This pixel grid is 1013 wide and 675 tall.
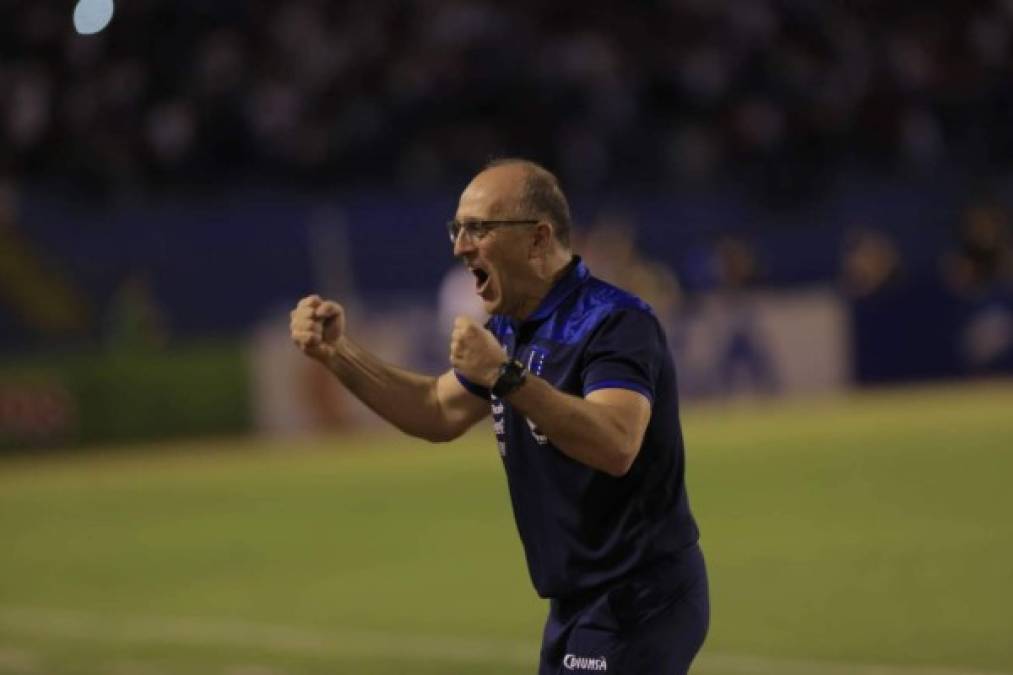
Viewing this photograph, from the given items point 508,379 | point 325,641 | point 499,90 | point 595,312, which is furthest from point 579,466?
point 499,90

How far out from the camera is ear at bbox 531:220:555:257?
5.71 meters

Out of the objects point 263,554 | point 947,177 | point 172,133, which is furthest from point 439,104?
point 263,554

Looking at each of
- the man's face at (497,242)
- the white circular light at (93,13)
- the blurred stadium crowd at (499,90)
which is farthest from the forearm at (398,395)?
the blurred stadium crowd at (499,90)

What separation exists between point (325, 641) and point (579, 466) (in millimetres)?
6065

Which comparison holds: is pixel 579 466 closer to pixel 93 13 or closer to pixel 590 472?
pixel 590 472

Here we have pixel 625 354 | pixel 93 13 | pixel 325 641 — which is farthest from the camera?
pixel 325 641

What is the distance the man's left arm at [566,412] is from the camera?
5.13 metres

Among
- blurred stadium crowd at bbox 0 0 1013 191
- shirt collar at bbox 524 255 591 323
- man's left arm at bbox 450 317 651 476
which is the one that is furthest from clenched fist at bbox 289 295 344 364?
blurred stadium crowd at bbox 0 0 1013 191

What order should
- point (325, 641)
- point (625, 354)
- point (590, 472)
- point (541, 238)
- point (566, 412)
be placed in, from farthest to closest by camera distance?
point (325, 641) < point (541, 238) < point (590, 472) < point (625, 354) < point (566, 412)

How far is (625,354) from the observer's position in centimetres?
548

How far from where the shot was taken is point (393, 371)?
20.8 feet

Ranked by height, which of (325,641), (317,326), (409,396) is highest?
(317,326)

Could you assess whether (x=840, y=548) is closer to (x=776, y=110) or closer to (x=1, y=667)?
(x=1, y=667)

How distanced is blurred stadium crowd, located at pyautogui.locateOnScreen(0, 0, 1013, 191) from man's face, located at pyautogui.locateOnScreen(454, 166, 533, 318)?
20.0 m
